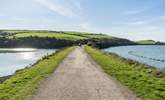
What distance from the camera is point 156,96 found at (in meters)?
19.3

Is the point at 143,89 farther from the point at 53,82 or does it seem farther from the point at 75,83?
the point at 53,82

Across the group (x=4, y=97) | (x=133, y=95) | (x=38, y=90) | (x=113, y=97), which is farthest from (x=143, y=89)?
(x=4, y=97)

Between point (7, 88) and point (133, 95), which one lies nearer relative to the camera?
point (133, 95)

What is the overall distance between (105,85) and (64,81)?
3828 millimetres

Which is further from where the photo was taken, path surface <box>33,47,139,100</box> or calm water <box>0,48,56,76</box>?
calm water <box>0,48,56,76</box>

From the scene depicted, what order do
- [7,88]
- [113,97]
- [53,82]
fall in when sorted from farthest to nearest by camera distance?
[53,82] → [7,88] → [113,97]

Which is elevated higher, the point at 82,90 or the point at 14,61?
the point at 82,90

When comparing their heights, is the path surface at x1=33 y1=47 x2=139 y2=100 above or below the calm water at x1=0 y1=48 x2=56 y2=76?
above

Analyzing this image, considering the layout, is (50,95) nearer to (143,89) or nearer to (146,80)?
(143,89)

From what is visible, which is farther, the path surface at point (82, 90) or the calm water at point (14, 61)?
the calm water at point (14, 61)

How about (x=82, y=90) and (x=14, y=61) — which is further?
(x=14, y=61)

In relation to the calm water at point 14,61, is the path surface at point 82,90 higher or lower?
higher

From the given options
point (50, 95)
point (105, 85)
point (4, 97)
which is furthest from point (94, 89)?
point (4, 97)

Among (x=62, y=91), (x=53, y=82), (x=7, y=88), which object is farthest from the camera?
(x=53, y=82)
